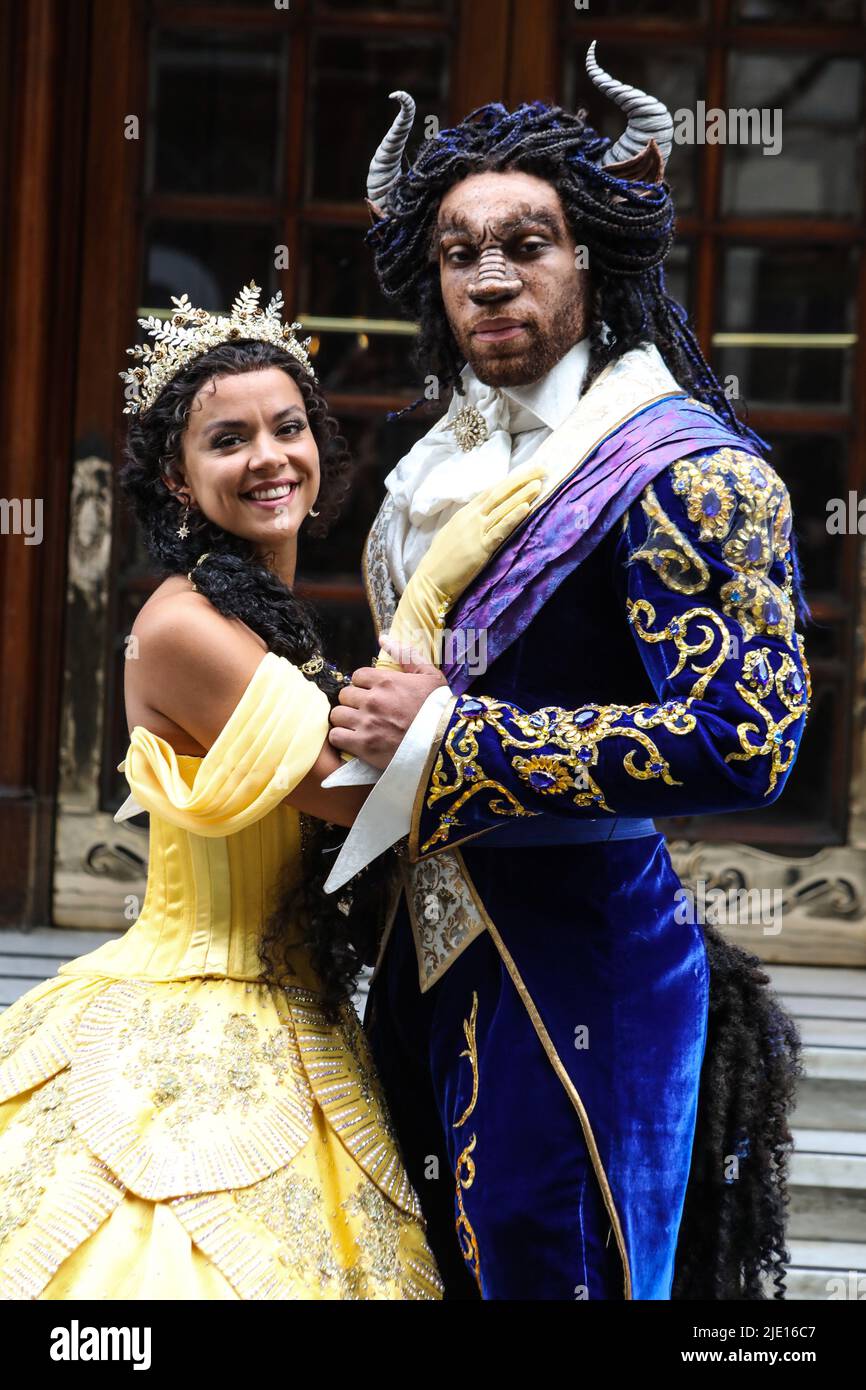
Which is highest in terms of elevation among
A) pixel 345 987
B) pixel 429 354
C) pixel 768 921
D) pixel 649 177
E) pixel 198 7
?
pixel 198 7

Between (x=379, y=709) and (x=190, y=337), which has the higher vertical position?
(x=190, y=337)

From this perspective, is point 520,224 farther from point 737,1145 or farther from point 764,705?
point 737,1145

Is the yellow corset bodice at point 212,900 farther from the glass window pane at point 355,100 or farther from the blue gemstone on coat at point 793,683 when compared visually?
the glass window pane at point 355,100

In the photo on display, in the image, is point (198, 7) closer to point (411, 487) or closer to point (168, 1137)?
point (411, 487)

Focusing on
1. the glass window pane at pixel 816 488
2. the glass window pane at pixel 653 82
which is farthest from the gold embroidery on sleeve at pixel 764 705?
the glass window pane at pixel 653 82

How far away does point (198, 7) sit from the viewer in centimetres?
454

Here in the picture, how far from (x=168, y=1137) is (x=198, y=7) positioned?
3.63 metres

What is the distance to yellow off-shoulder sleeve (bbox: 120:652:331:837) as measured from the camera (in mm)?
1964

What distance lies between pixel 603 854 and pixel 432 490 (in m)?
0.56

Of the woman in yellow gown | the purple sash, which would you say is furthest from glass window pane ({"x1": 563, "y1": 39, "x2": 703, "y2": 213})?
the purple sash

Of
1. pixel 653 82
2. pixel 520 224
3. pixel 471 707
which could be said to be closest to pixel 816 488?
pixel 653 82

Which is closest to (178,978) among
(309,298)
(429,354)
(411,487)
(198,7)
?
(411,487)

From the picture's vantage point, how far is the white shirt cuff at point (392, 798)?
1919 mm

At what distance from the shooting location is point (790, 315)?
181 inches
